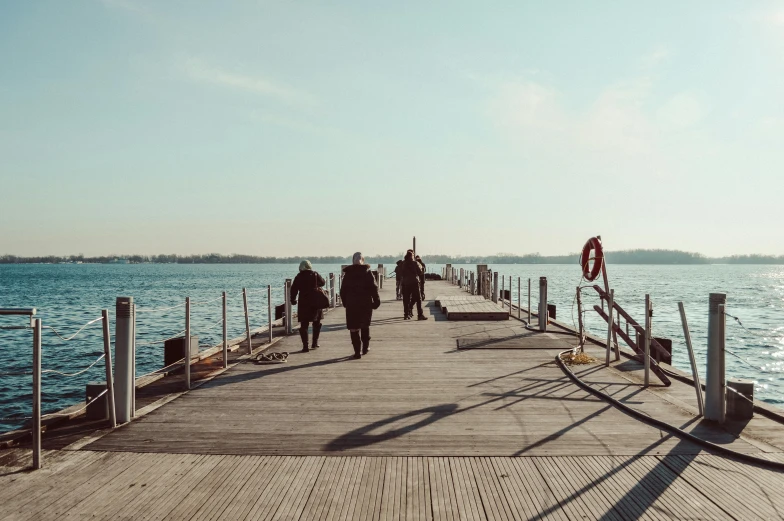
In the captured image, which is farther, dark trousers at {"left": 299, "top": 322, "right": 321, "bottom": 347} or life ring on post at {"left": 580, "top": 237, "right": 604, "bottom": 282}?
life ring on post at {"left": 580, "top": 237, "right": 604, "bottom": 282}

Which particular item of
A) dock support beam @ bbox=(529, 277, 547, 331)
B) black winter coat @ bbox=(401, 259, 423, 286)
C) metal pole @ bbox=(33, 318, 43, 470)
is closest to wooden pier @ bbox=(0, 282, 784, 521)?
metal pole @ bbox=(33, 318, 43, 470)

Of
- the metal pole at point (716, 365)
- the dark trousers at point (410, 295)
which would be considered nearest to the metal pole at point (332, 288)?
the dark trousers at point (410, 295)

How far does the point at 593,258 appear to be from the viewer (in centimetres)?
1095

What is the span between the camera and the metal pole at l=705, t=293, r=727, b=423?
545cm

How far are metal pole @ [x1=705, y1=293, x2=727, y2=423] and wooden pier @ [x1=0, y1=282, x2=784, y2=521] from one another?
0.70 feet

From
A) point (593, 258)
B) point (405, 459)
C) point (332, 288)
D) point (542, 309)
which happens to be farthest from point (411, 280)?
point (405, 459)

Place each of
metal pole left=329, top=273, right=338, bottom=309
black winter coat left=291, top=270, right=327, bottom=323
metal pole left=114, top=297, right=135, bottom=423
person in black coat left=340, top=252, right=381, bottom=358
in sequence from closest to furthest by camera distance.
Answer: metal pole left=114, top=297, right=135, bottom=423 < person in black coat left=340, top=252, right=381, bottom=358 < black winter coat left=291, top=270, right=327, bottom=323 < metal pole left=329, top=273, right=338, bottom=309

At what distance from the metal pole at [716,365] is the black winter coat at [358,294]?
5.22m

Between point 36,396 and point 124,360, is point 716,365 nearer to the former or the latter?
point 124,360

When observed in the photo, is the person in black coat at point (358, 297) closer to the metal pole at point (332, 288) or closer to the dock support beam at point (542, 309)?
the dock support beam at point (542, 309)

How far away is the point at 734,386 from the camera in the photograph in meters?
5.88

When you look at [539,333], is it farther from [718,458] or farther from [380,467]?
[380,467]

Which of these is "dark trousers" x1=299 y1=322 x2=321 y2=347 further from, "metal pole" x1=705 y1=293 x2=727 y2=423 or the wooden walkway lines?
"metal pole" x1=705 y1=293 x2=727 y2=423

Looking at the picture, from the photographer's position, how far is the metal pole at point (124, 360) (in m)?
5.55
